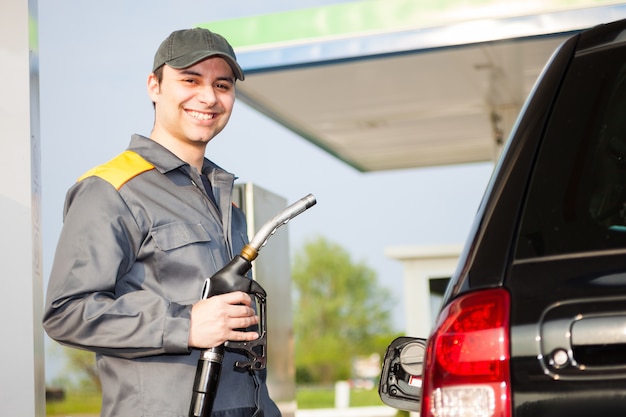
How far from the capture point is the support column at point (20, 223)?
14.9 feet

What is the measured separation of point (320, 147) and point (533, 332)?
12.4m

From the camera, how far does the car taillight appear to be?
1859 millimetres

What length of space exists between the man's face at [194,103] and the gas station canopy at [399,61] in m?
4.91

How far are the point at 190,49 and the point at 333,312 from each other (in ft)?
256

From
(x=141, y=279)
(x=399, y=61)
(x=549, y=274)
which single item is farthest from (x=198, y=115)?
(x=399, y=61)

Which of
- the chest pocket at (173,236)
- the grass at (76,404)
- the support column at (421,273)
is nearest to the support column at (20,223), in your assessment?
the chest pocket at (173,236)

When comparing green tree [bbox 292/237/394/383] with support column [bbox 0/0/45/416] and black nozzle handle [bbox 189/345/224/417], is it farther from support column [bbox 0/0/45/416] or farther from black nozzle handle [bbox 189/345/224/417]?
black nozzle handle [bbox 189/345/224/417]

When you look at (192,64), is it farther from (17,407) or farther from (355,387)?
(355,387)

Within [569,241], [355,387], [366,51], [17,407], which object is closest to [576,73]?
[569,241]

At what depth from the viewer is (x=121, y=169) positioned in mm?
3078

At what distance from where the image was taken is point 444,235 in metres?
95.1

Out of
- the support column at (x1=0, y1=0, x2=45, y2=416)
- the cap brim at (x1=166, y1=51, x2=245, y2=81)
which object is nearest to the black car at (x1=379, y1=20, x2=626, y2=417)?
the cap brim at (x1=166, y1=51, x2=245, y2=81)

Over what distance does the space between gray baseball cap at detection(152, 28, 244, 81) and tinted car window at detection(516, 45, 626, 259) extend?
1.31m

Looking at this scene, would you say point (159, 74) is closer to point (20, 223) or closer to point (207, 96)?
point (207, 96)
